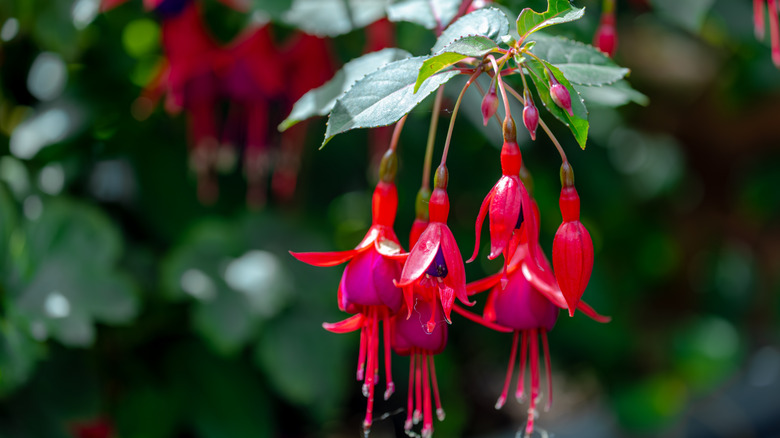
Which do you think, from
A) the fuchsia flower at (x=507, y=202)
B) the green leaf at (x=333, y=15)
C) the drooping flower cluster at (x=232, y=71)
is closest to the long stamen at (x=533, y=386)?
the fuchsia flower at (x=507, y=202)

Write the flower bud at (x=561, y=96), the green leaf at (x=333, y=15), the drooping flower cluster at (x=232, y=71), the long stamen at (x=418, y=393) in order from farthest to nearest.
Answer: the drooping flower cluster at (x=232, y=71) → the green leaf at (x=333, y=15) → the long stamen at (x=418, y=393) → the flower bud at (x=561, y=96)

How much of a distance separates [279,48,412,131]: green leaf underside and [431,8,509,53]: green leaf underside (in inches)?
3.0

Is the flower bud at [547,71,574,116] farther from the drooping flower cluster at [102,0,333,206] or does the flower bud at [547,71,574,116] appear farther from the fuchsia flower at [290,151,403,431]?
the drooping flower cluster at [102,0,333,206]

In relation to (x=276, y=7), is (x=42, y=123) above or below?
below

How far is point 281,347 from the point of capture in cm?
91

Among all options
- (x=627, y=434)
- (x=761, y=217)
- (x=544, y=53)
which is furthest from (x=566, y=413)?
(x=544, y=53)

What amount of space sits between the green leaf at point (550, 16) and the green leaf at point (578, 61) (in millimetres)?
56

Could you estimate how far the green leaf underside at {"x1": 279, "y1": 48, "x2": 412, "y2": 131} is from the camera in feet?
1.83

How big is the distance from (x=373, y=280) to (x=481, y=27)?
7.8 inches

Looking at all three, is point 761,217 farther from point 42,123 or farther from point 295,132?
point 42,123

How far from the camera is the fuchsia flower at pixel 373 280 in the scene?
0.47 meters

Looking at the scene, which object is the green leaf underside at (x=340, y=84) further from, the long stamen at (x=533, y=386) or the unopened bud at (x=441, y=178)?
the long stamen at (x=533, y=386)

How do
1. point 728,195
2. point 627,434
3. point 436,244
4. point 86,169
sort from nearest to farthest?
point 436,244, point 86,169, point 627,434, point 728,195

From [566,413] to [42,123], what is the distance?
1278 millimetres
